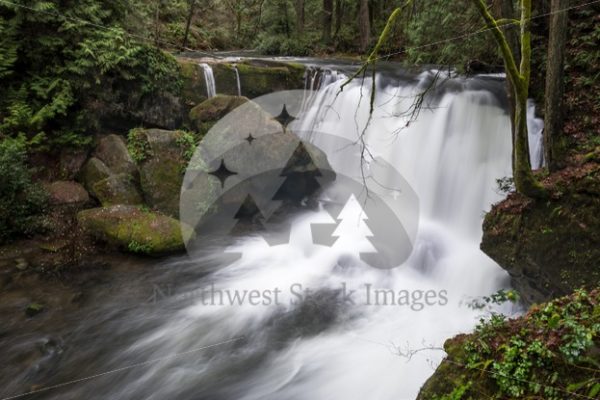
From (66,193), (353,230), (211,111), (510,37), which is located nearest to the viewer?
(510,37)

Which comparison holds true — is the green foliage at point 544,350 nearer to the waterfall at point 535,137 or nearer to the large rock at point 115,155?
the waterfall at point 535,137

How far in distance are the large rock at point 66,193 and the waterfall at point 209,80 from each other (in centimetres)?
431

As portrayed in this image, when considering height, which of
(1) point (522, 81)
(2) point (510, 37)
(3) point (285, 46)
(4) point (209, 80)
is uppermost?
(3) point (285, 46)

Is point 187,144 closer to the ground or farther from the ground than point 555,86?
closer to the ground

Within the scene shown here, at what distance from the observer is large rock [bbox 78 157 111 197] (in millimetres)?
8836

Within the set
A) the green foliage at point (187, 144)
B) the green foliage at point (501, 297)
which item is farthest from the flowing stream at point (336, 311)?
the green foliage at point (187, 144)

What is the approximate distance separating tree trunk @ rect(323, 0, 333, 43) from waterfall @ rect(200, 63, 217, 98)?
10673 millimetres

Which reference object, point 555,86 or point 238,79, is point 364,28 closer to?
point 238,79

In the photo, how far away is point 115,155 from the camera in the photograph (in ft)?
29.9

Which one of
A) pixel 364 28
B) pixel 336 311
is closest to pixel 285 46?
pixel 364 28

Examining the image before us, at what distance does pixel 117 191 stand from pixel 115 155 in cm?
99

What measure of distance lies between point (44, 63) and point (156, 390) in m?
7.91

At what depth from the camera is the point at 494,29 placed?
4.51m

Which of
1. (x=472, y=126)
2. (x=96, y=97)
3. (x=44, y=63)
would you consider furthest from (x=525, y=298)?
(x=44, y=63)
